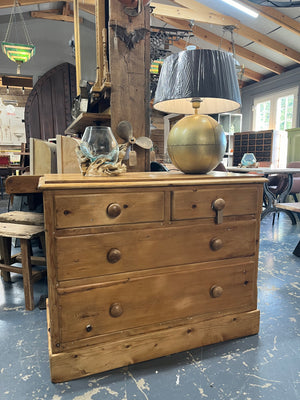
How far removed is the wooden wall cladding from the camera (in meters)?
7.90

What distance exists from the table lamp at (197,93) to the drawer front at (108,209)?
1.07 feet

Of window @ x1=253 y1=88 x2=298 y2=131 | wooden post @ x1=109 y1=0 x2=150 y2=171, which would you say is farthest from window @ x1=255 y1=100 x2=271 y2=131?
wooden post @ x1=109 y1=0 x2=150 y2=171

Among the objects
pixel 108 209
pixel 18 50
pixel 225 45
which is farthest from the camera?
pixel 225 45

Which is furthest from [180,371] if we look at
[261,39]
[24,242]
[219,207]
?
[261,39]

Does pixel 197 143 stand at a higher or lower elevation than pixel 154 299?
higher

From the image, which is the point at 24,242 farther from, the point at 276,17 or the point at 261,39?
the point at 261,39

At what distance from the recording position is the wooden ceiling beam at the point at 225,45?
6.61 meters

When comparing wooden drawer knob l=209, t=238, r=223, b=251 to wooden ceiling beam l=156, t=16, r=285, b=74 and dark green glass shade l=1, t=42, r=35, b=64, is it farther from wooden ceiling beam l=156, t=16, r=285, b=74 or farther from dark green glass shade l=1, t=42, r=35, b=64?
wooden ceiling beam l=156, t=16, r=285, b=74

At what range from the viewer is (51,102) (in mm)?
8062

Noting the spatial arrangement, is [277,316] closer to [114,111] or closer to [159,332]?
[159,332]

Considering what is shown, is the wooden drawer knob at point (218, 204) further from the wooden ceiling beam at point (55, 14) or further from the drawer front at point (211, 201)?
the wooden ceiling beam at point (55, 14)

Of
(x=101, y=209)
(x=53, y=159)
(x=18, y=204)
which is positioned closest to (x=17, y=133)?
(x=18, y=204)

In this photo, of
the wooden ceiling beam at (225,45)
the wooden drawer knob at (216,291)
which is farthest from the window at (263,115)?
the wooden drawer knob at (216,291)

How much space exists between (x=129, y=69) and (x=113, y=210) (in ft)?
3.60
